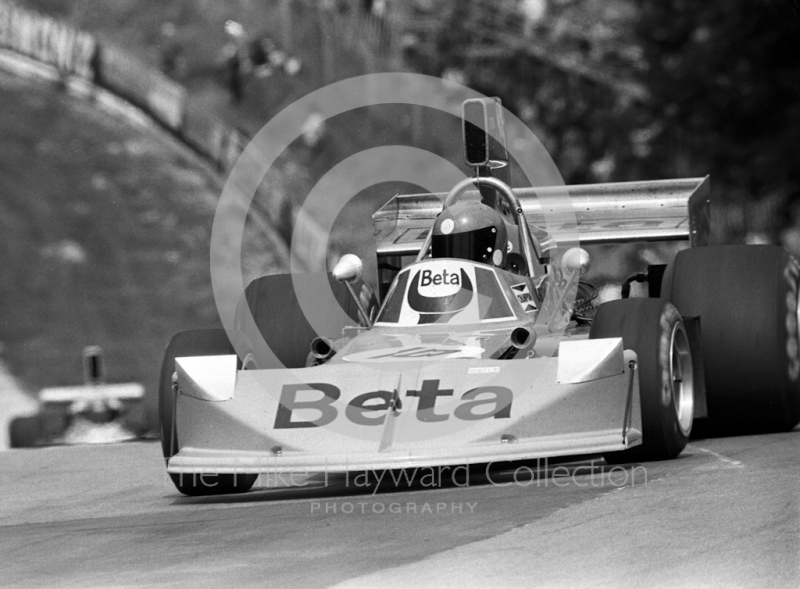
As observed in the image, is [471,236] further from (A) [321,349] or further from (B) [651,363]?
(B) [651,363]

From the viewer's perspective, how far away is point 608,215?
1144 cm

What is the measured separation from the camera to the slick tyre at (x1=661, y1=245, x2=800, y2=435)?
916 cm

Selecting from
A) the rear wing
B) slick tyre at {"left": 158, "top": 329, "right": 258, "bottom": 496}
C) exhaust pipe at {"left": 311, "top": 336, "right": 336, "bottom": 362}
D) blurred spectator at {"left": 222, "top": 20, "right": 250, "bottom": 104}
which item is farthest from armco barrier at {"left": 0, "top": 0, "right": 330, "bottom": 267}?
exhaust pipe at {"left": 311, "top": 336, "right": 336, "bottom": 362}

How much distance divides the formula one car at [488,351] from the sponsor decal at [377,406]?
0.01 m

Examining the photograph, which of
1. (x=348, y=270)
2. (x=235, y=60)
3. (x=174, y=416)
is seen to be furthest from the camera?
(x=235, y=60)

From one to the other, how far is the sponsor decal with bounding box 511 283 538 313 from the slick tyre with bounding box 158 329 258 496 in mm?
1936

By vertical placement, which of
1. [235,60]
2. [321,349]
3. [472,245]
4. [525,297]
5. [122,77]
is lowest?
[321,349]

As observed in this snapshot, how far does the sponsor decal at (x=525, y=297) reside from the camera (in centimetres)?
922

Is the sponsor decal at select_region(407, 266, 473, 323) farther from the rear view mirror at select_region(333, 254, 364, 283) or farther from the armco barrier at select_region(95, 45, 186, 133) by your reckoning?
the armco barrier at select_region(95, 45, 186, 133)

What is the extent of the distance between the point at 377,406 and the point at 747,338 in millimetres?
3071

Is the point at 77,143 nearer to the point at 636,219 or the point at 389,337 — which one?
the point at 636,219

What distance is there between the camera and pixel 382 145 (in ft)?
114

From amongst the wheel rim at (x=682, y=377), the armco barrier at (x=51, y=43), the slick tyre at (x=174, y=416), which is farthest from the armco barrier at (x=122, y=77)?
the wheel rim at (x=682, y=377)

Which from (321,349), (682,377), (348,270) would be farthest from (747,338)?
(321,349)
